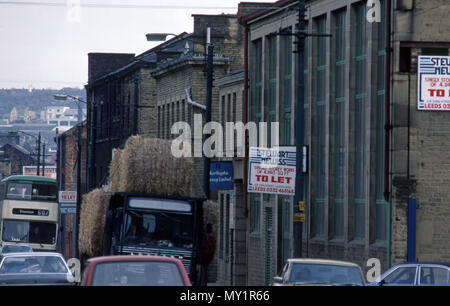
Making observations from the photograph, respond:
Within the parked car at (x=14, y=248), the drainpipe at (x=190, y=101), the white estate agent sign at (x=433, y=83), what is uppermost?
the drainpipe at (x=190, y=101)

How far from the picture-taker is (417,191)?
28891 millimetres

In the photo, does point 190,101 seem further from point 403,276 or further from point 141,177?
point 403,276

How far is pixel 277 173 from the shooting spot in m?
27.6

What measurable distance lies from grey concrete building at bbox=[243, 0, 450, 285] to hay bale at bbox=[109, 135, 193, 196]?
4798 millimetres

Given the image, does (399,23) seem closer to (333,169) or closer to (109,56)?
(333,169)

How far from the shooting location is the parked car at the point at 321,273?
63.6 ft

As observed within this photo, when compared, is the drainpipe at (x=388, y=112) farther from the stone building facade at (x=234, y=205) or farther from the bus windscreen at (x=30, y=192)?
the bus windscreen at (x=30, y=192)

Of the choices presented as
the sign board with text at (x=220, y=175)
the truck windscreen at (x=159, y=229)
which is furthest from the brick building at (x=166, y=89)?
the truck windscreen at (x=159, y=229)

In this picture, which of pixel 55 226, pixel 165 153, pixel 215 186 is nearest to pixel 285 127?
pixel 215 186

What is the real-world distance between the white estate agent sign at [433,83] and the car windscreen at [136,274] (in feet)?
49.9

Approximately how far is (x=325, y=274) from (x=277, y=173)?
26.8 feet

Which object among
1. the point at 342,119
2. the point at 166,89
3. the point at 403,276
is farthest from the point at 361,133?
the point at 166,89
